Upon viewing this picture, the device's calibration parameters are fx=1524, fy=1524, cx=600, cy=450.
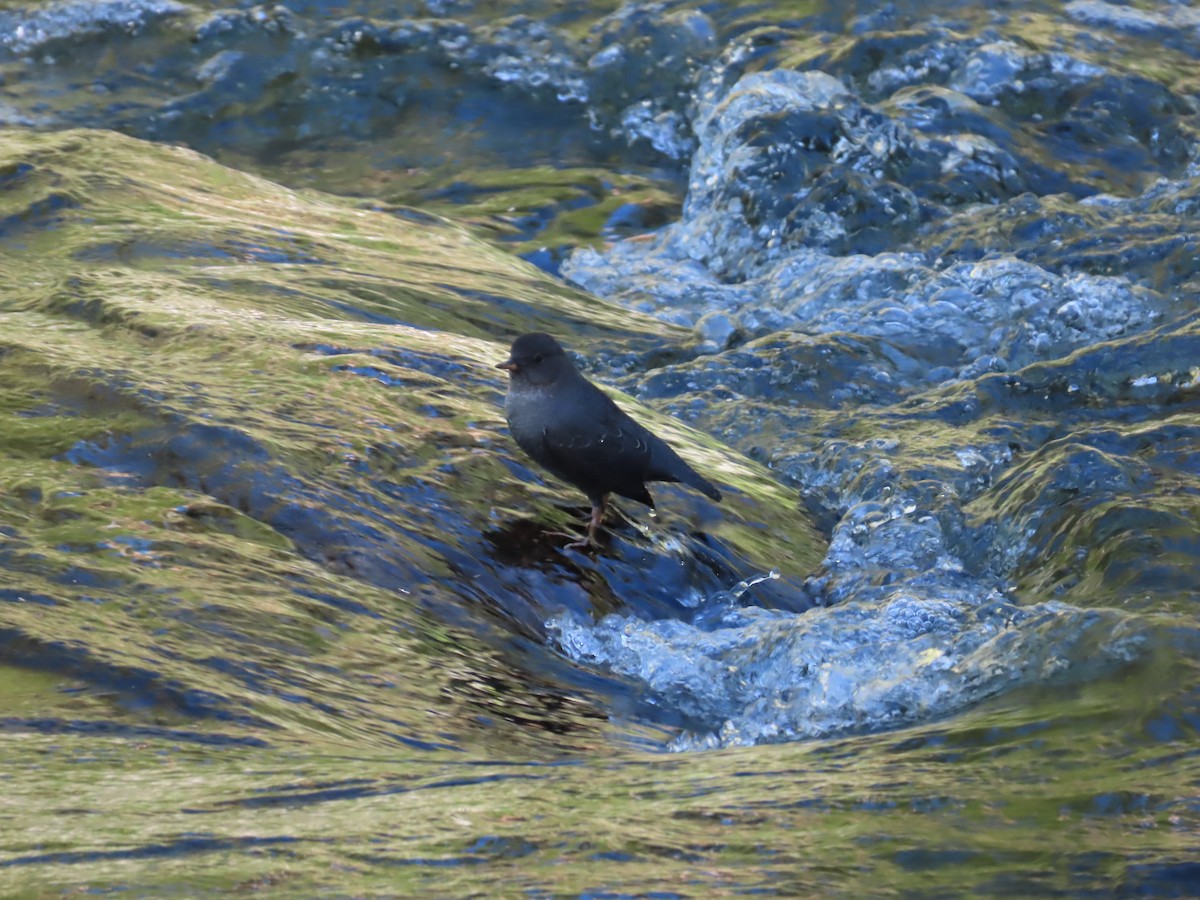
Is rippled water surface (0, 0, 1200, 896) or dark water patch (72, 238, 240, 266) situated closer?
rippled water surface (0, 0, 1200, 896)

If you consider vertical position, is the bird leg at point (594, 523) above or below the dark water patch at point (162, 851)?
below

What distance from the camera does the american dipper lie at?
15.0 feet

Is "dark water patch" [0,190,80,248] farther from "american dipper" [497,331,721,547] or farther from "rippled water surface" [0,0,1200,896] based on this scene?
"american dipper" [497,331,721,547]

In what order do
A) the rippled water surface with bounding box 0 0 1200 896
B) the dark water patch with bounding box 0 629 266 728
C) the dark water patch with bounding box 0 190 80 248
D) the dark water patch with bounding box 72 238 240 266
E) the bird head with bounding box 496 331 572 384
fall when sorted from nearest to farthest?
the rippled water surface with bounding box 0 0 1200 896 → the dark water patch with bounding box 0 629 266 728 → the bird head with bounding box 496 331 572 384 → the dark water patch with bounding box 72 238 240 266 → the dark water patch with bounding box 0 190 80 248

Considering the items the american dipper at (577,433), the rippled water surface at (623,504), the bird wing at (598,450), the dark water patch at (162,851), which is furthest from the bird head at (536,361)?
the dark water patch at (162,851)

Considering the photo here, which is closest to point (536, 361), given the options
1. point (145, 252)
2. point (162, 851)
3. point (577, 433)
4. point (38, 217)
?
point (577, 433)

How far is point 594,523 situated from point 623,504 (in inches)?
16.7

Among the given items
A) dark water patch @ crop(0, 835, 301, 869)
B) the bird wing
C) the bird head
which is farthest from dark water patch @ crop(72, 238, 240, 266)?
dark water patch @ crop(0, 835, 301, 869)

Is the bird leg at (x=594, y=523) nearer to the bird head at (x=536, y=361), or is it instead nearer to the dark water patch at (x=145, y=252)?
the bird head at (x=536, y=361)

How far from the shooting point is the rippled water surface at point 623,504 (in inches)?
112

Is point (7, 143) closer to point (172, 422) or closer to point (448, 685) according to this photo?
point (172, 422)

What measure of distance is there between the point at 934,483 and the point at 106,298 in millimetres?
3134

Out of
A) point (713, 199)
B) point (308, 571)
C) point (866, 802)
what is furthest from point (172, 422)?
point (713, 199)

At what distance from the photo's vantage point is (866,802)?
299 cm
